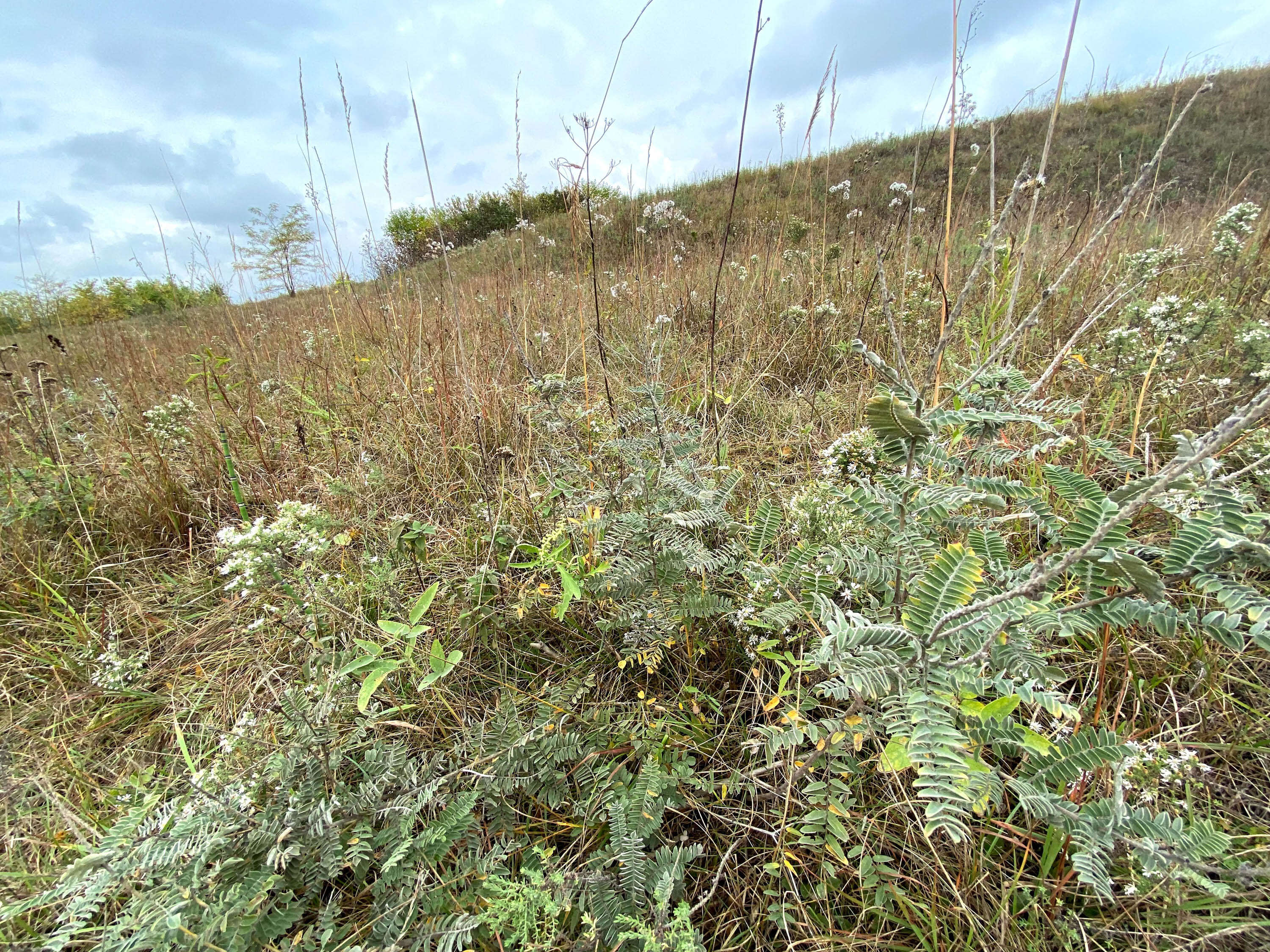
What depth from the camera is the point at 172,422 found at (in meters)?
2.16

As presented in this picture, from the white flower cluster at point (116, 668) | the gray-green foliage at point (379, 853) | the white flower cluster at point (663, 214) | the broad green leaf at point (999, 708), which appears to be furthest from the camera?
the white flower cluster at point (663, 214)

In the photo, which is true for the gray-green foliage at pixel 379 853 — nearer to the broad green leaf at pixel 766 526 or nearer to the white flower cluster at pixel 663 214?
the broad green leaf at pixel 766 526

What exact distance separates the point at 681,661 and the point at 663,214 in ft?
13.3

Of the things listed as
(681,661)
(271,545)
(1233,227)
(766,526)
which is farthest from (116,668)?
(1233,227)

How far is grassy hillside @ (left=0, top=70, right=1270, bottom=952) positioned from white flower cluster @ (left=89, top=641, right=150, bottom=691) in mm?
22


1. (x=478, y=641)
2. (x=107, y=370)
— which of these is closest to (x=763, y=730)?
(x=478, y=641)

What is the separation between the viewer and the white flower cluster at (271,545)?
3.53 feet

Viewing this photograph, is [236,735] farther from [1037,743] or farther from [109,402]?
[109,402]

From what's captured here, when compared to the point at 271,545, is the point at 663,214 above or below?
above

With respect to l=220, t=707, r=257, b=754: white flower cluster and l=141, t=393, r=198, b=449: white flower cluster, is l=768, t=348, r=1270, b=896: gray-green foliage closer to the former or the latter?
l=220, t=707, r=257, b=754: white flower cluster

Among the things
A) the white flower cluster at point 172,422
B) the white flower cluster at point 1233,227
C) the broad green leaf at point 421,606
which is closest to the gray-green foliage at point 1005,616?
the broad green leaf at point 421,606

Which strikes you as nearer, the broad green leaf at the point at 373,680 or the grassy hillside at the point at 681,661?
the grassy hillside at the point at 681,661

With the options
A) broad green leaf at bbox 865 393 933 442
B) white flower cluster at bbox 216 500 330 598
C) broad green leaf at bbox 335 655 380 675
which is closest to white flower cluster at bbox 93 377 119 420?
white flower cluster at bbox 216 500 330 598

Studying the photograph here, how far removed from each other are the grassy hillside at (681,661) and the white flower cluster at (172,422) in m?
0.02
